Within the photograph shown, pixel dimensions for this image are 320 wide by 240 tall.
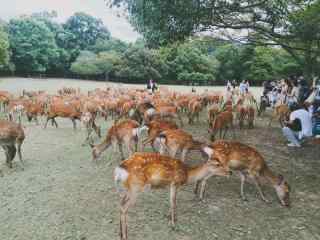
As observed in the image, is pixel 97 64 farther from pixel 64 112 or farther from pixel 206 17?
pixel 206 17

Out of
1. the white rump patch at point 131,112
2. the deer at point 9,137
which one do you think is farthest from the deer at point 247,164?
the white rump patch at point 131,112

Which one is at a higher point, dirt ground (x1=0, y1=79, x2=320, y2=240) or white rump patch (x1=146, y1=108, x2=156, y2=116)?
white rump patch (x1=146, y1=108, x2=156, y2=116)

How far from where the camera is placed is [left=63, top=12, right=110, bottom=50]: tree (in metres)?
63.2

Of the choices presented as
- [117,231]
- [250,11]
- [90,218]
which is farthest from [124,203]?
[250,11]

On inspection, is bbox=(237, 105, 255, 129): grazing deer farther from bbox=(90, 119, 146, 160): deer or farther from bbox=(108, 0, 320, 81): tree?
bbox=(90, 119, 146, 160): deer

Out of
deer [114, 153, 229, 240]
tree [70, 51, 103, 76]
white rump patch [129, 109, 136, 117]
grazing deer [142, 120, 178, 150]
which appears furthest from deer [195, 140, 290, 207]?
tree [70, 51, 103, 76]

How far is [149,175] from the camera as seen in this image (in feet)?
16.4

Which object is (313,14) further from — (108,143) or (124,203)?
(124,203)

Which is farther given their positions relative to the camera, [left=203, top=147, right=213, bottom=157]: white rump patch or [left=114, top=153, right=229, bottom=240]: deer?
[left=203, top=147, right=213, bottom=157]: white rump patch

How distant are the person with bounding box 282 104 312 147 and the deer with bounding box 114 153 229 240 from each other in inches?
178

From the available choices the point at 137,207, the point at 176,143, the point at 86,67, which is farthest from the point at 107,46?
the point at 137,207

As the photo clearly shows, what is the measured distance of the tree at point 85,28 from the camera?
6316 cm

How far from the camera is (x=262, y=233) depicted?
5133 millimetres

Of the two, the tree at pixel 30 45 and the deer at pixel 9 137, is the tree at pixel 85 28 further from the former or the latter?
the deer at pixel 9 137
